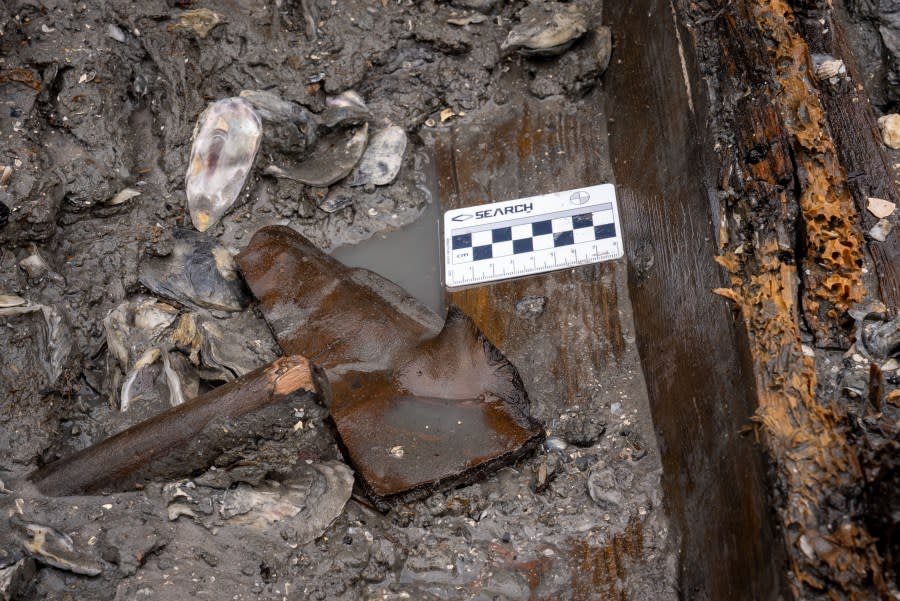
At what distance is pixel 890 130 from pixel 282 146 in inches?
81.9

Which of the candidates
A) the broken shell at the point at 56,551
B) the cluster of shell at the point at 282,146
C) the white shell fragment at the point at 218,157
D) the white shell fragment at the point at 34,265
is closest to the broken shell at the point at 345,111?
the cluster of shell at the point at 282,146

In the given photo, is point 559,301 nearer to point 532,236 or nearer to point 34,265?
point 532,236

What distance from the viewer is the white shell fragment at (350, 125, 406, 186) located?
309cm

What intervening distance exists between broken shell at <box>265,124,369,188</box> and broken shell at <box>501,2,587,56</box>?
70cm

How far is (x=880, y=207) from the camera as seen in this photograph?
2.32 meters

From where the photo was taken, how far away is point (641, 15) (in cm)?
294

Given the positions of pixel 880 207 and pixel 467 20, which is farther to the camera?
pixel 467 20

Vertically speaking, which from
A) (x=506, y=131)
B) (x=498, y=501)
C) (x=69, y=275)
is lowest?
(x=498, y=501)

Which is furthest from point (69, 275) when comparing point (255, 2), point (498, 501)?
point (498, 501)

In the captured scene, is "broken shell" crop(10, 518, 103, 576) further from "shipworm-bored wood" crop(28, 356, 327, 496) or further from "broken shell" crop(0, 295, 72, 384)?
"broken shell" crop(0, 295, 72, 384)

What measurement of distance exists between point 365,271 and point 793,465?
5.13 ft

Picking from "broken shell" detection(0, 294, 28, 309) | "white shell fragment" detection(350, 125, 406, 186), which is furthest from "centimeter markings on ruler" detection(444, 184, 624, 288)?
"broken shell" detection(0, 294, 28, 309)

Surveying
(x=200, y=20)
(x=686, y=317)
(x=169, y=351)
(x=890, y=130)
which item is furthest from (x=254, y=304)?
(x=890, y=130)

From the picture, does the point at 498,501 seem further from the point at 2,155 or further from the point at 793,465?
the point at 2,155
